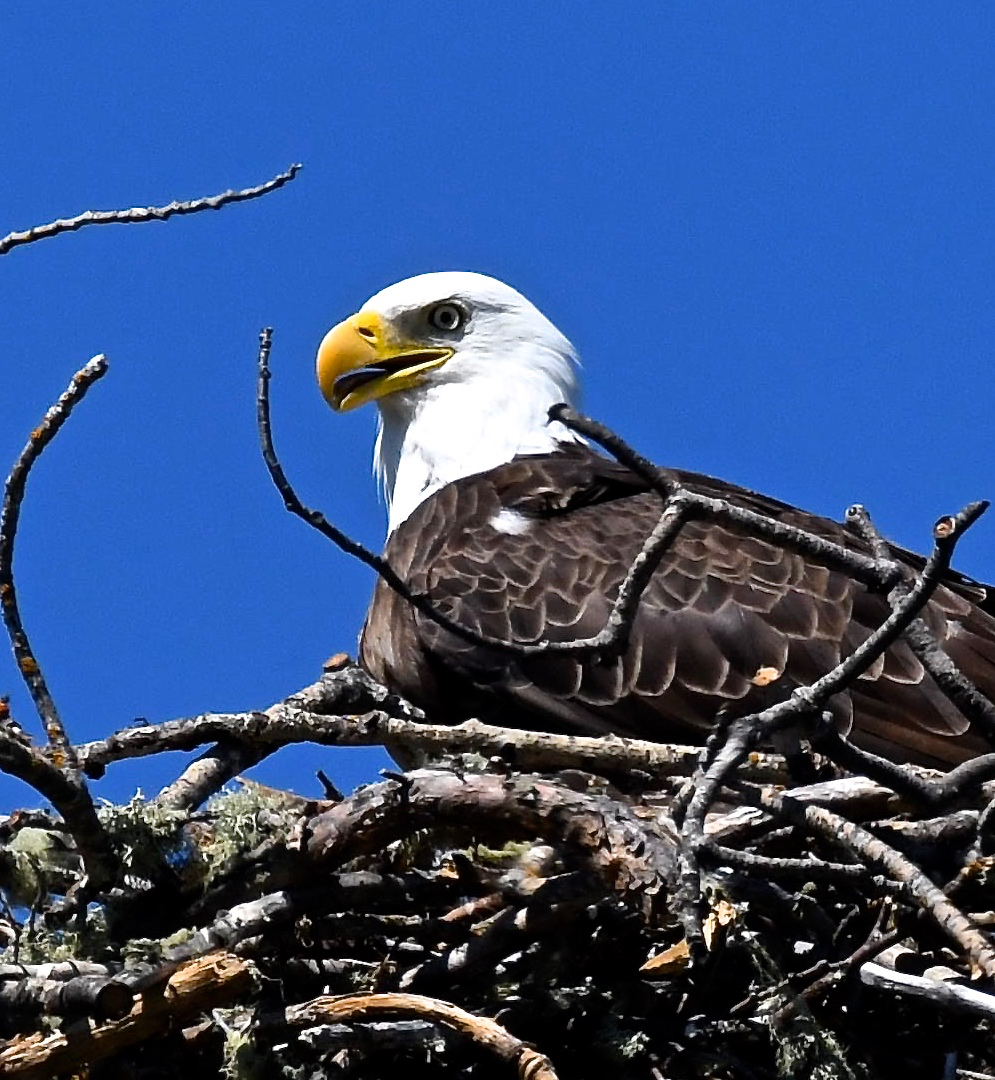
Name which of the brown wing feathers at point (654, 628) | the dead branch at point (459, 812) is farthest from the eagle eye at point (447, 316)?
the dead branch at point (459, 812)

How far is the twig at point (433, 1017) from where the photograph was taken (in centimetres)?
405

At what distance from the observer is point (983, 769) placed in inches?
165

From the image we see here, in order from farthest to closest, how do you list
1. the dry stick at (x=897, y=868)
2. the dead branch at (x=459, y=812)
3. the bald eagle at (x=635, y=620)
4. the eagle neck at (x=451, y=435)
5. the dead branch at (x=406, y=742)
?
the eagle neck at (x=451, y=435)
the bald eagle at (x=635, y=620)
the dead branch at (x=406, y=742)
the dead branch at (x=459, y=812)
the dry stick at (x=897, y=868)

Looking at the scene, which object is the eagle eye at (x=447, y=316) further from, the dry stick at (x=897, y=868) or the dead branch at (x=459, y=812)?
the dry stick at (x=897, y=868)

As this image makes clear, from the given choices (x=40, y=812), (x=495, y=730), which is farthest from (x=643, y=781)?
(x=40, y=812)

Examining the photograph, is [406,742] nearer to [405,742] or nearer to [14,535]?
[405,742]

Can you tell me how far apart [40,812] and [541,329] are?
401 cm

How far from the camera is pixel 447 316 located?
314 inches

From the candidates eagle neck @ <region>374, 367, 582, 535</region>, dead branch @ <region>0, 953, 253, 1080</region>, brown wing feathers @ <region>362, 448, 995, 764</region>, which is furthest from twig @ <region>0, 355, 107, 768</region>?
eagle neck @ <region>374, 367, 582, 535</region>

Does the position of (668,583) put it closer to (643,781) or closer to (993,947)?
(643,781)

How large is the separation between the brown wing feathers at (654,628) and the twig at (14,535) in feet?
6.42

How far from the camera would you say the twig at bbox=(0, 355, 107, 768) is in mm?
3881

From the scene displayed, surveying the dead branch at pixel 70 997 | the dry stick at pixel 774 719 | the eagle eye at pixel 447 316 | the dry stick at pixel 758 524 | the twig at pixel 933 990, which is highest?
the eagle eye at pixel 447 316

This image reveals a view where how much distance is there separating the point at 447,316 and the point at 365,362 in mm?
439
